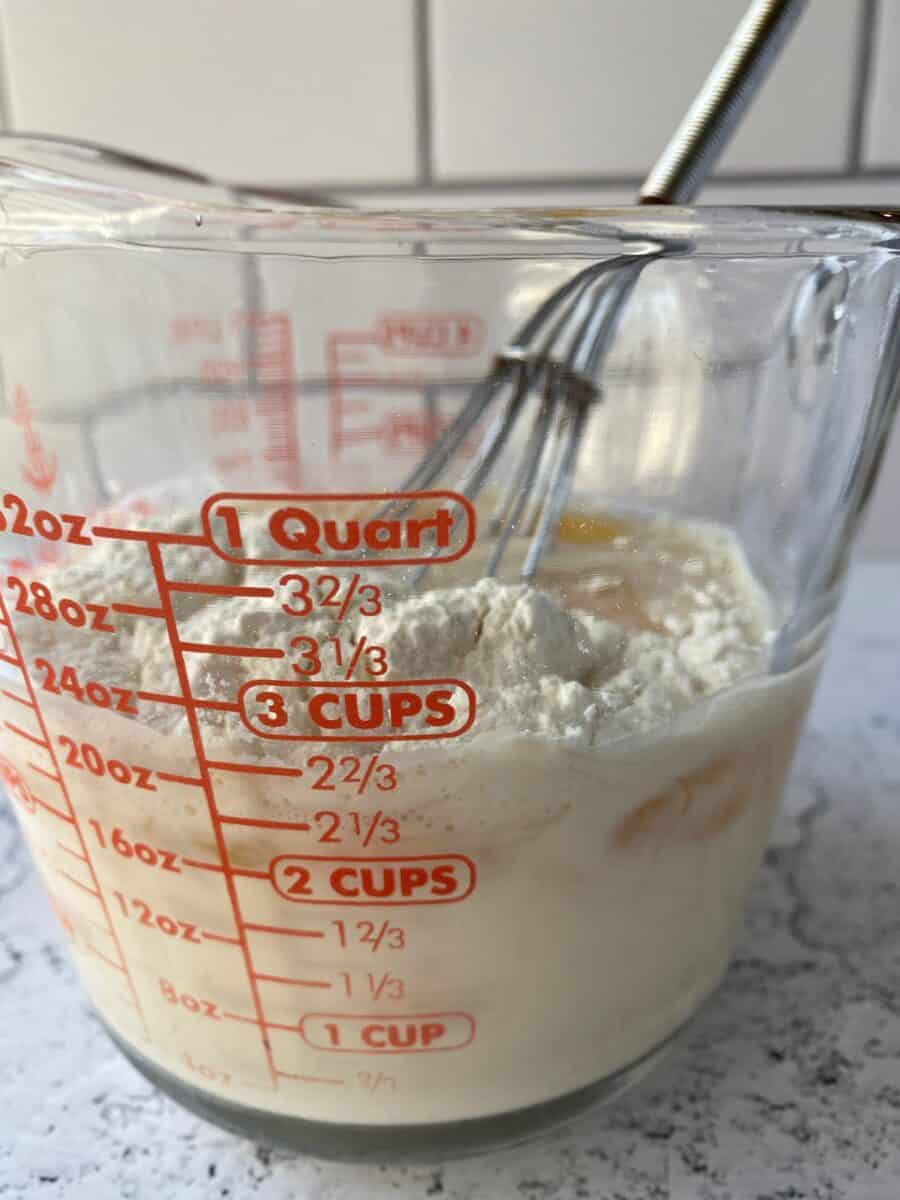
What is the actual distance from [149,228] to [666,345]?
27 centimetres

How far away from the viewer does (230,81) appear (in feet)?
2.54

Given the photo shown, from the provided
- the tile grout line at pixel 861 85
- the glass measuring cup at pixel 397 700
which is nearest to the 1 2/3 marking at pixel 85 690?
the glass measuring cup at pixel 397 700

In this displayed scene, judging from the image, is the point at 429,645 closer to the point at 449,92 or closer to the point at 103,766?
the point at 103,766

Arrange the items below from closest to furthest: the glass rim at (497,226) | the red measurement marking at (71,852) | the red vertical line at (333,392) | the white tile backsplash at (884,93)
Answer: the glass rim at (497,226), the red measurement marking at (71,852), the red vertical line at (333,392), the white tile backsplash at (884,93)

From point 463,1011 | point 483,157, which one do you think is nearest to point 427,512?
point 463,1011

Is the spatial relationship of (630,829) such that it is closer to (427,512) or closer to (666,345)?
(427,512)

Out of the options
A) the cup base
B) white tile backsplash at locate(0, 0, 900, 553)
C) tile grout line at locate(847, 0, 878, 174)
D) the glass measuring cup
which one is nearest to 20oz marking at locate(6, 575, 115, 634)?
the glass measuring cup

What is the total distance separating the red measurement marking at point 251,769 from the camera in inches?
12.9

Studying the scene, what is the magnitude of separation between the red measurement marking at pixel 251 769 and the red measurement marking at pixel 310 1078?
0.45 feet

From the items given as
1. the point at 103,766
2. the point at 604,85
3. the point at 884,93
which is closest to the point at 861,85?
the point at 884,93

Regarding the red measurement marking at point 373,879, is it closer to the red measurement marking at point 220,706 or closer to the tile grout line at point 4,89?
the red measurement marking at point 220,706

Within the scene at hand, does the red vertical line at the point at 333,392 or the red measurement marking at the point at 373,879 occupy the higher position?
the red vertical line at the point at 333,392

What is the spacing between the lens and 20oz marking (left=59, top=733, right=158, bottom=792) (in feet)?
1.14

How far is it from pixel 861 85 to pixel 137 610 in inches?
27.1
